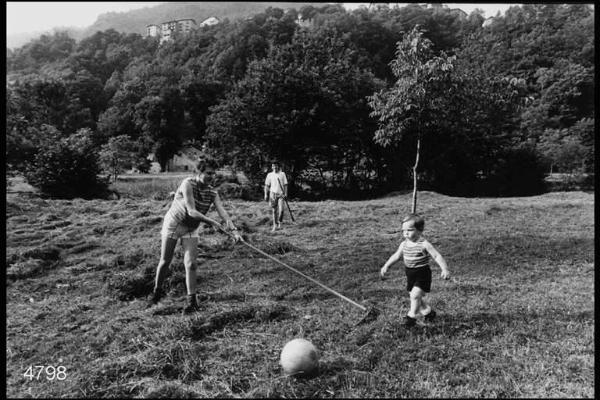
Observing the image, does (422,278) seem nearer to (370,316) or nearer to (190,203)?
(370,316)

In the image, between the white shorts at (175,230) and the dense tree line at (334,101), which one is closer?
the white shorts at (175,230)

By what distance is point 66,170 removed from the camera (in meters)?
20.8

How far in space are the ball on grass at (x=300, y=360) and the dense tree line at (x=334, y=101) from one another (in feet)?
29.0

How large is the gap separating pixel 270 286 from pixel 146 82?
41.3 metres

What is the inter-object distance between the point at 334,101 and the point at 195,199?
18.3 metres

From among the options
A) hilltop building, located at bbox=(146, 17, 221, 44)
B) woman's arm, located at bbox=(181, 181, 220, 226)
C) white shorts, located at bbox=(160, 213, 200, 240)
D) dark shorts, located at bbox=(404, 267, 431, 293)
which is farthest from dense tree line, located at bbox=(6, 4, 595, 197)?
white shorts, located at bbox=(160, 213, 200, 240)

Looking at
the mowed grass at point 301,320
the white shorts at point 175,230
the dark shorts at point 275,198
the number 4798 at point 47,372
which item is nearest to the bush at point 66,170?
the mowed grass at point 301,320

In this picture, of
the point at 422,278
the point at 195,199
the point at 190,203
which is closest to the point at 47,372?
the point at 190,203

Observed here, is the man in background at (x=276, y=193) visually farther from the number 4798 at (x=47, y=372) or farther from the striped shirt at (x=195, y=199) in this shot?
the number 4798 at (x=47, y=372)

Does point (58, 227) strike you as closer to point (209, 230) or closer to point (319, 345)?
point (209, 230)

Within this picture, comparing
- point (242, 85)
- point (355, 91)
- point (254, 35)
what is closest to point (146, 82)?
point (254, 35)

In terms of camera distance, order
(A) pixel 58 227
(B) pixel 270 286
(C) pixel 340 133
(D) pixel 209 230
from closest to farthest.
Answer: (B) pixel 270 286 < (D) pixel 209 230 < (A) pixel 58 227 < (C) pixel 340 133

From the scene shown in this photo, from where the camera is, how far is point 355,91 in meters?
24.5

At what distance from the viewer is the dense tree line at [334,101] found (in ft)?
41.9
